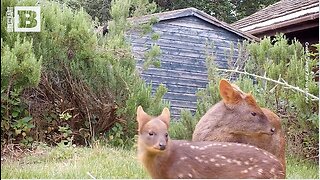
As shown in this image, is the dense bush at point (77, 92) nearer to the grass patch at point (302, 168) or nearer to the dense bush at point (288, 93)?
the dense bush at point (288, 93)

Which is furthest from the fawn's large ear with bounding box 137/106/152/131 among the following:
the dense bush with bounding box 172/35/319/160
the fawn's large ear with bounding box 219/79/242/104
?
the dense bush with bounding box 172/35/319/160

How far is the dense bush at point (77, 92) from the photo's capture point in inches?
135

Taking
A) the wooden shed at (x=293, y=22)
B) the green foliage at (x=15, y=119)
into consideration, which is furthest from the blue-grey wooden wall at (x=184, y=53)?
the green foliage at (x=15, y=119)

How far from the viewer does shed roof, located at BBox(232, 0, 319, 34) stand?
16.1ft

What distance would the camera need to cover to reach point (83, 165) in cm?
255

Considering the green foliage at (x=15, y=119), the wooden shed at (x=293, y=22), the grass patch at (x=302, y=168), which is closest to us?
the grass patch at (x=302, y=168)

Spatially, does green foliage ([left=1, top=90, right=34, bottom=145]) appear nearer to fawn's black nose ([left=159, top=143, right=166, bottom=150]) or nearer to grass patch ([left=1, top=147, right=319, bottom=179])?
grass patch ([left=1, top=147, right=319, bottom=179])

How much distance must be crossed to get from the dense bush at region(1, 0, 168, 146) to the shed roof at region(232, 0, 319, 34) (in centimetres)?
181

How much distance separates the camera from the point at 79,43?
3.56m

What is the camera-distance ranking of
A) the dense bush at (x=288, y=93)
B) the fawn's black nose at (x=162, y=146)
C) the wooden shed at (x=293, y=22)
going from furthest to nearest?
the wooden shed at (x=293, y=22) < the dense bush at (x=288, y=93) < the fawn's black nose at (x=162, y=146)

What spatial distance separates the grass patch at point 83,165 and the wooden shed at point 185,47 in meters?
2.75

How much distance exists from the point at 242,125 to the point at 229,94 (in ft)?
0.29

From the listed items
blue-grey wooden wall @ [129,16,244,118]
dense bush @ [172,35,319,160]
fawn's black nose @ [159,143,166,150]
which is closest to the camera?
fawn's black nose @ [159,143,166,150]

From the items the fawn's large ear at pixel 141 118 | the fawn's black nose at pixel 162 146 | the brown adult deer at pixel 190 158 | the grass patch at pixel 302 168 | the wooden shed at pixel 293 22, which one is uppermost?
the wooden shed at pixel 293 22
